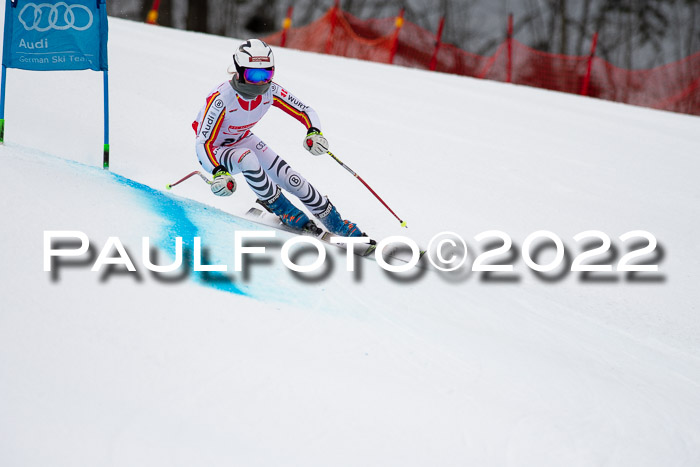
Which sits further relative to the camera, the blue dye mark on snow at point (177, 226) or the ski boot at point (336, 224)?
the ski boot at point (336, 224)

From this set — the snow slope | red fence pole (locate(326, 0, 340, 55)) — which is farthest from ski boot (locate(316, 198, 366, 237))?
red fence pole (locate(326, 0, 340, 55))

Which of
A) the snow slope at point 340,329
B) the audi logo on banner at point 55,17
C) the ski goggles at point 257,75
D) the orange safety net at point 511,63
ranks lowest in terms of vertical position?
the snow slope at point 340,329

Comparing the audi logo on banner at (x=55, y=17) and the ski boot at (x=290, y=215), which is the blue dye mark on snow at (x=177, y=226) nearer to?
the ski boot at (x=290, y=215)

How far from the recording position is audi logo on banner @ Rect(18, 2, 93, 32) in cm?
502

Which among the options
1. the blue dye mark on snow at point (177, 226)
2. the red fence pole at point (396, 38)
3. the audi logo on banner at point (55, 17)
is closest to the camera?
the blue dye mark on snow at point (177, 226)

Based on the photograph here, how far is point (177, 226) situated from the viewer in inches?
152

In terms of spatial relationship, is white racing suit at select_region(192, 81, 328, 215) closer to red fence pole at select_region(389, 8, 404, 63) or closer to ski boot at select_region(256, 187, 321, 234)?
ski boot at select_region(256, 187, 321, 234)

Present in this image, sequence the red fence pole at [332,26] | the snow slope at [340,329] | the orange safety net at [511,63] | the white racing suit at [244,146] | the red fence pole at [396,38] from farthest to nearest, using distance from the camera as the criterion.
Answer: the red fence pole at [332,26] → the red fence pole at [396,38] → the orange safety net at [511,63] → the white racing suit at [244,146] → the snow slope at [340,329]

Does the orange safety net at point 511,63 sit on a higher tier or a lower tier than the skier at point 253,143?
higher

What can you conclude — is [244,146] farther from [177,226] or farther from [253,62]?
[177,226]

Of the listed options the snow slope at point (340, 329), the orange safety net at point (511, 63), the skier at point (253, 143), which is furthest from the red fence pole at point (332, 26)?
the skier at point (253, 143)

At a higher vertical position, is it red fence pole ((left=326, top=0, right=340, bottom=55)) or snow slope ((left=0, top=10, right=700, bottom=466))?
red fence pole ((left=326, top=0, right=340, bottom=55))

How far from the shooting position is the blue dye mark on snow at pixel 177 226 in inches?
129

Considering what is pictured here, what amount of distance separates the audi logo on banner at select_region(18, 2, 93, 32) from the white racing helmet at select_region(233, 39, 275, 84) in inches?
66.5
